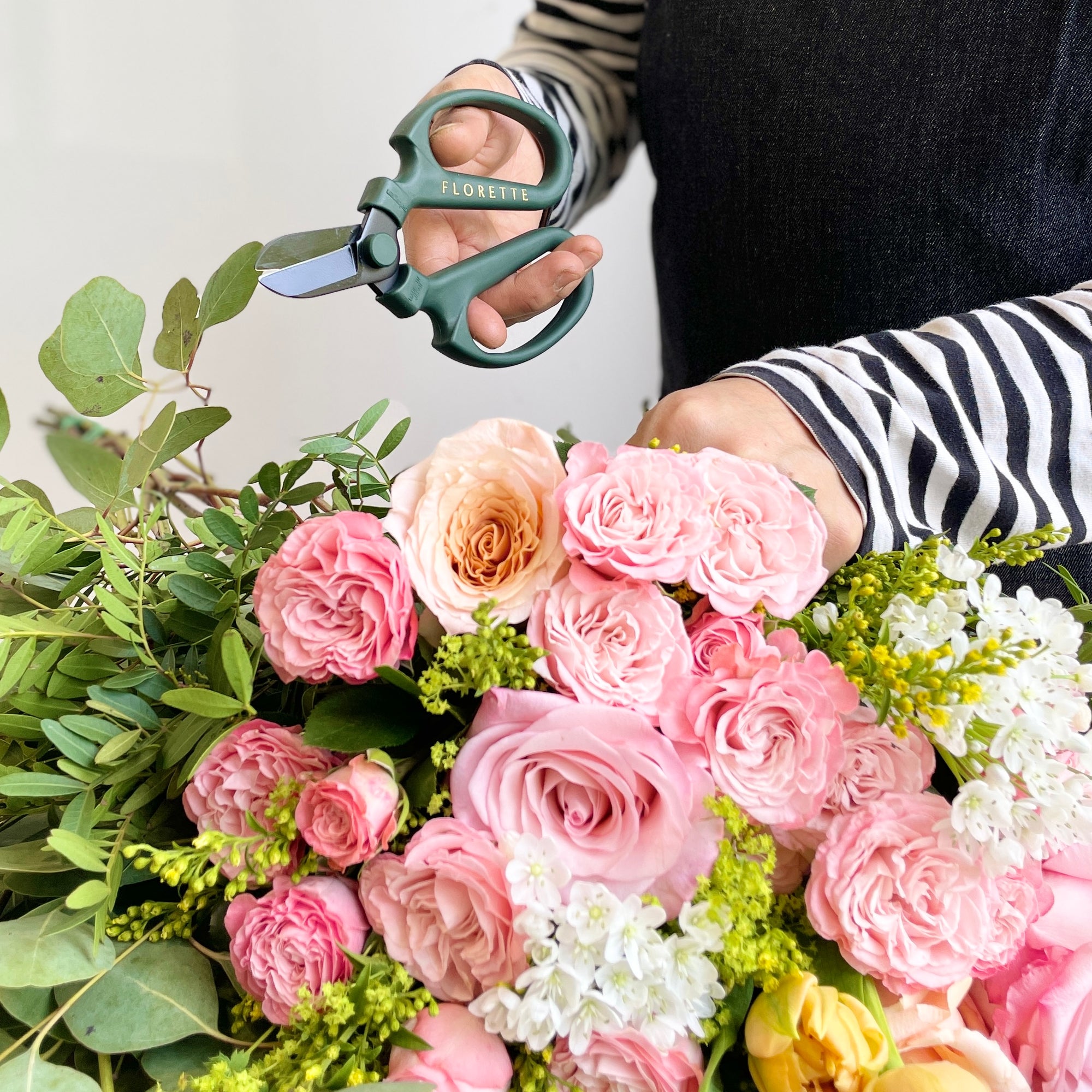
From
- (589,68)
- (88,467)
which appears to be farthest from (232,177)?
(88,467)

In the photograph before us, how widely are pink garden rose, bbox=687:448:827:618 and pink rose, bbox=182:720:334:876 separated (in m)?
0.15

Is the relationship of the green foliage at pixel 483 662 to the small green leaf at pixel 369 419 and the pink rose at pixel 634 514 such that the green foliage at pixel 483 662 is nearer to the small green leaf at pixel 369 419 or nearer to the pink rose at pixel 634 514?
the pink rose at pixel 634 514

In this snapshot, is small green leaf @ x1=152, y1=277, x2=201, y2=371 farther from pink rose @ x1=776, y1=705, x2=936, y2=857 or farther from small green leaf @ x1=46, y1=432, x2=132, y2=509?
pink rose @ x1=776, y1=705, x2=936, y2=857

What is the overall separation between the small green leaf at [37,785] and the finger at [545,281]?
38 cm

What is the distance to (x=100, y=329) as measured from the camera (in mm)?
354

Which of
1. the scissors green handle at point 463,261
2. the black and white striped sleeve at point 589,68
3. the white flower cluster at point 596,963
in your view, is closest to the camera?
the white flower cluster at point 596,963

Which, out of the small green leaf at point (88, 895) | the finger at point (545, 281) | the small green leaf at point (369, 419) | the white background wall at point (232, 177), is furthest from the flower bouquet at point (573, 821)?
the white background wall at point (232, 177)

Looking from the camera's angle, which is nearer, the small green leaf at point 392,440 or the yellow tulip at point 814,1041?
the yellow tulip at point 814,1041

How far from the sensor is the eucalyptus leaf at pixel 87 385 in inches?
14.0

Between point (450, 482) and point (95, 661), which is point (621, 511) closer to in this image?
point (450, 482)

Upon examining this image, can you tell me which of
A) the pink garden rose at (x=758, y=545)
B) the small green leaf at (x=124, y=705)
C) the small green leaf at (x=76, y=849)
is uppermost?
the pink garden rose at (x=758, y=545)

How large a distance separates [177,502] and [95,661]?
0.57 ft

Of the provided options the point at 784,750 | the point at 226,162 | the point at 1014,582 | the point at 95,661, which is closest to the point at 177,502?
the point at 95,661

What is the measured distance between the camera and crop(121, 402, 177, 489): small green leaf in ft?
1.07
